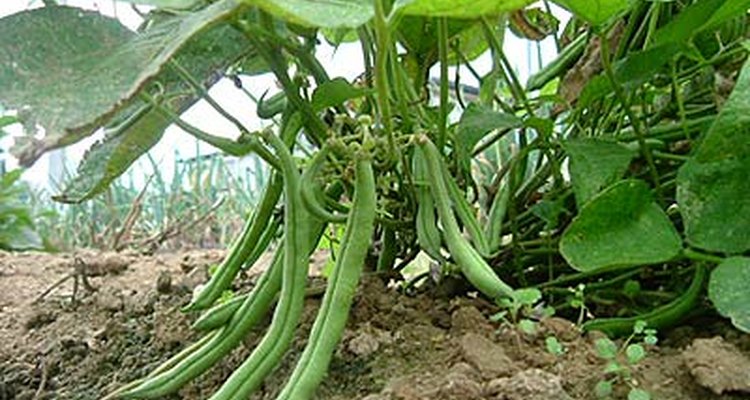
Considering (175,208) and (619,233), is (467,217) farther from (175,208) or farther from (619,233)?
(175,208)

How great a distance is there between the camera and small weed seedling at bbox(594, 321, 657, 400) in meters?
0.65

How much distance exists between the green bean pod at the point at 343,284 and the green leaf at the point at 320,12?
17 centimetres

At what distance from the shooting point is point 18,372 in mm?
972

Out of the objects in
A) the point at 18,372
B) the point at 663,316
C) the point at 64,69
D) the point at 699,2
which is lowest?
the point at 663,316

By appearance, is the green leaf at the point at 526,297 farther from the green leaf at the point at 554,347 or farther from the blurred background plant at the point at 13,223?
the blurred background plant at the point at 13,223

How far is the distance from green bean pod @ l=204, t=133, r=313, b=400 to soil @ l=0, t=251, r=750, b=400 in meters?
0.08

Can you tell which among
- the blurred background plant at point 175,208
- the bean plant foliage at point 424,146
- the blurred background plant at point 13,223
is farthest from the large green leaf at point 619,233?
the blurred background plant at point 175,208

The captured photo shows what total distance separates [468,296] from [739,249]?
0.25 m

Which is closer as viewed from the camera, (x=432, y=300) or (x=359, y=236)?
(x=359, y=236)

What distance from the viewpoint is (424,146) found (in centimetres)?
71

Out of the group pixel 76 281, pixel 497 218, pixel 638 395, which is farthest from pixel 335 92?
pixel 76 281

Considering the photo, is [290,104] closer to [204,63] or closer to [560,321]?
[204,63]

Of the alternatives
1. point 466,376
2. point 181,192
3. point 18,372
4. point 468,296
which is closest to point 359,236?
point 466,376

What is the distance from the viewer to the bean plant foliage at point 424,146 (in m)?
0.54
